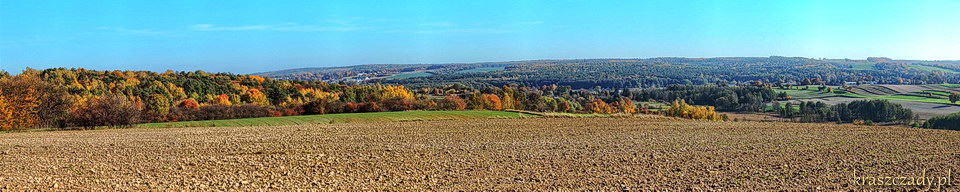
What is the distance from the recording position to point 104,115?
148ft

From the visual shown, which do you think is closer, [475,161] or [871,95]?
[475,161]

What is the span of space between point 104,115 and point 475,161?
3503cm

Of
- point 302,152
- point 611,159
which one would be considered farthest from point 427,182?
point 302,152

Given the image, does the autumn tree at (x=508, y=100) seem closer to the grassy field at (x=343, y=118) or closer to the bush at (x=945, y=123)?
the grassy field at (x=343, y=118)

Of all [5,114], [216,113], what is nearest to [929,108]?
[216,113]

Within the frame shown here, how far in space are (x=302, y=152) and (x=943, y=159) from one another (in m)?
25.9

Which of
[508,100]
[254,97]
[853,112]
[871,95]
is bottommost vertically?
[853,112]

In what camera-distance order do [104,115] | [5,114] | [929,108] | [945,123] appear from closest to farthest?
[5,114], [104,115], [945,123], [929,108]

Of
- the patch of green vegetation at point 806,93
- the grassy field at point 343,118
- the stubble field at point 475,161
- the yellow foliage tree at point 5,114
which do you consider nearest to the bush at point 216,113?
the grassy field at point 343,118

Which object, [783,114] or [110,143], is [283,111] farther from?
[783,114]

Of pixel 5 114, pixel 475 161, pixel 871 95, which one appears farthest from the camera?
pixel 871 95

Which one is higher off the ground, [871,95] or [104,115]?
[104,115]

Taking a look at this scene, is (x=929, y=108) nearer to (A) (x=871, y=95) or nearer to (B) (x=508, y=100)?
(A) (x=871, y=95)

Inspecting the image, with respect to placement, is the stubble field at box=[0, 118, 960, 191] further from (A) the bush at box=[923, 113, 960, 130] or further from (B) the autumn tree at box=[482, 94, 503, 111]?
(B) the autumn tree at box=[482, 94, 503, 111]
